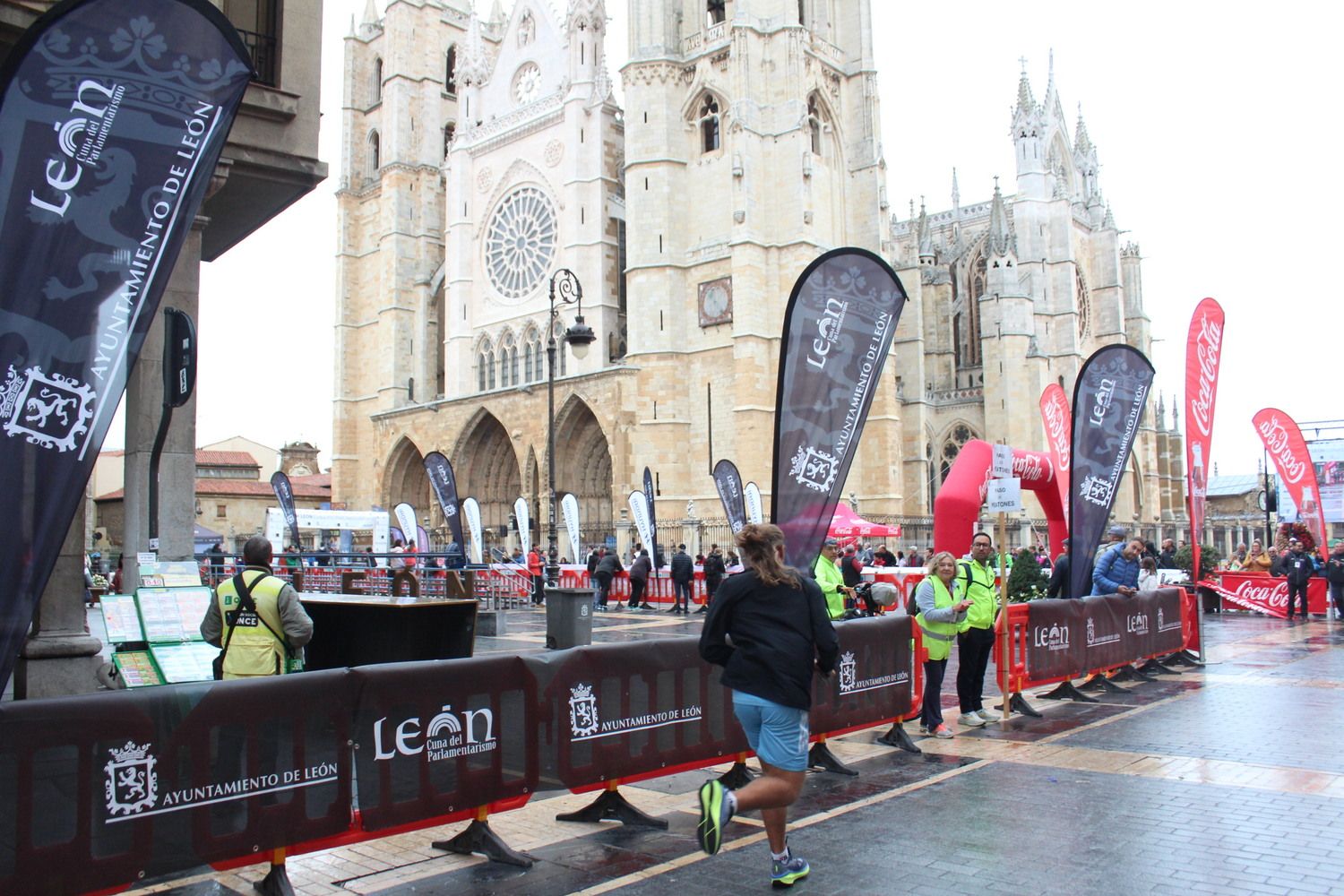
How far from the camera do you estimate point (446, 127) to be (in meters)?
47.0

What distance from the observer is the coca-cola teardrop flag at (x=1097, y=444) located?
465 inches

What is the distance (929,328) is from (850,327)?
39.5 m

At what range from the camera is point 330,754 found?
471 centimetres

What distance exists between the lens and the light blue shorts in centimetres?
464

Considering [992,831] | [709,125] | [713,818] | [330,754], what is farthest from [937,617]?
[709,125]

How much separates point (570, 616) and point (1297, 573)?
17.0 m

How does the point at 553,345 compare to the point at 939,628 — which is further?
the point at 553,345

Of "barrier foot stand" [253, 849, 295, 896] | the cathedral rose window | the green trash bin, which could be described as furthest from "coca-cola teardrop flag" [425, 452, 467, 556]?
"barrier foot stand" [253, 849, 295, 896]

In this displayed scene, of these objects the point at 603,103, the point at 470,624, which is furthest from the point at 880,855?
the point at 603,103

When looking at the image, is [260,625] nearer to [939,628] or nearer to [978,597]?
[939,628]

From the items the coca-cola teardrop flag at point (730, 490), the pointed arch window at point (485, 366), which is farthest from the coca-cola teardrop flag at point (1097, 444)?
the pointed arch window at point (485, 366)

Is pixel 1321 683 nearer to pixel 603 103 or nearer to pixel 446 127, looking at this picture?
pixel 603 103

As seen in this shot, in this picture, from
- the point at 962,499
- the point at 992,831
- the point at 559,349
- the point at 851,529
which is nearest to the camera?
the point at 992,831

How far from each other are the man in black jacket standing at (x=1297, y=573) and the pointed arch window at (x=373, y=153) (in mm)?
40763
